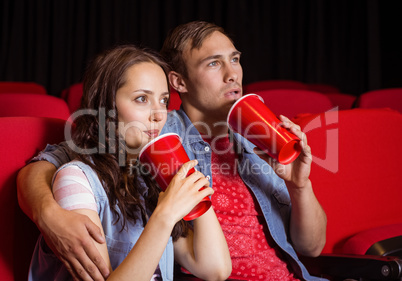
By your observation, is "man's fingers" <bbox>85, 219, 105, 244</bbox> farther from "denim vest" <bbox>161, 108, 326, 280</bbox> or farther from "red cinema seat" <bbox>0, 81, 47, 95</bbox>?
"red cinema seat" <bbox>0, 81, 47, 95</bbox>

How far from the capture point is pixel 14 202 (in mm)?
1283

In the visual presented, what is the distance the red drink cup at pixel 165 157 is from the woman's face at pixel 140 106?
0.17 meters

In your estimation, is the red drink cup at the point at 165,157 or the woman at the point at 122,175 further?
the woman at the point at 122,175

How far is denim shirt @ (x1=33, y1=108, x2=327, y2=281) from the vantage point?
1497 millimetres

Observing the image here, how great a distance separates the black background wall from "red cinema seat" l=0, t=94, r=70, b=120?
9.45 ft

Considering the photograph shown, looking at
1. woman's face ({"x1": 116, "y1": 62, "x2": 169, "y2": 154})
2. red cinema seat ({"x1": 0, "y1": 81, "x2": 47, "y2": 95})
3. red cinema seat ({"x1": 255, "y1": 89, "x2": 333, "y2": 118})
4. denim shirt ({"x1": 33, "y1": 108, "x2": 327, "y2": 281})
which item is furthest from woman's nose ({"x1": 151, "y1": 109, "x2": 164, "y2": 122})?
red cinema seat ({"x1": 0, "y1": 81, "x2": 47, "y2": 95})

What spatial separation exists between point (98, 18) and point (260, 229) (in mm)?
4218

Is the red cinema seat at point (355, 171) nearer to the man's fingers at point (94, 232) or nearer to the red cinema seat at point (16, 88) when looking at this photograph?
the man's fingers at point (94, 232)

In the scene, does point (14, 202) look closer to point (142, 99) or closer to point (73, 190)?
point (73, 190)

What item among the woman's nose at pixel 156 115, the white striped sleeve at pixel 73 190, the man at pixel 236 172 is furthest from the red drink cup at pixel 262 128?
the white striped sleeve at pixel 73 190

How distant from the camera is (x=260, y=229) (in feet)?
5.02

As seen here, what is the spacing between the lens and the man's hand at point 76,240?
3.33ft

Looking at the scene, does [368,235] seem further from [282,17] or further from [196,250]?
[282,17]

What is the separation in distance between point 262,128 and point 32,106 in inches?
52.3
